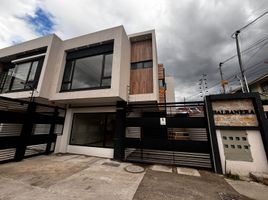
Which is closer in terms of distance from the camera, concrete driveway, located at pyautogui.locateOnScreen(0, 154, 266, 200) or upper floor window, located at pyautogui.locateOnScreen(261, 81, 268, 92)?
concrete driveway, located at pyautogui.locateOnScreen(0, 154, 266, 200)

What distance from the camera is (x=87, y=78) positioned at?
19.7 feet

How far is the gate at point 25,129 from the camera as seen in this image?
4570 millimetres

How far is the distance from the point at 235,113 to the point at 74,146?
7866 millimetres

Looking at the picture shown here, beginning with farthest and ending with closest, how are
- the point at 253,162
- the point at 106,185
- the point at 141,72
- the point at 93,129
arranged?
the point at 93,129 < the point at 141,72 < the point at 253,162 < the point at 106,185

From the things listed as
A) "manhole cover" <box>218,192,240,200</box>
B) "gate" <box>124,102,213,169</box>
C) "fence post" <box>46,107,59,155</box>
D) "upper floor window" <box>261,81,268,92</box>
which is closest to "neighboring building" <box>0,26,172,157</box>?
"fence post" <box>46,107,59,155</box>

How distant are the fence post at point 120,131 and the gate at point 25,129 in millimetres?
3690

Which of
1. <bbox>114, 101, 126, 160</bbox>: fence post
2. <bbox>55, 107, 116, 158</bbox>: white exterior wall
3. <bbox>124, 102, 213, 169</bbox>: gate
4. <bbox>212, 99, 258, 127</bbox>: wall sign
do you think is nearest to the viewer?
<bbox>212, 99, 258, 127</bbox>: wall sign

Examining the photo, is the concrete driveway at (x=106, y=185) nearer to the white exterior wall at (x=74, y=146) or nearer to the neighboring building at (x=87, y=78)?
the white exterior wall at (x=74, y=146)

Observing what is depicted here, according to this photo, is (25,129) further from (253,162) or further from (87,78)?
(253,162)

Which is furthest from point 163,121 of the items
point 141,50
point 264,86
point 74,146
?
point 264,86

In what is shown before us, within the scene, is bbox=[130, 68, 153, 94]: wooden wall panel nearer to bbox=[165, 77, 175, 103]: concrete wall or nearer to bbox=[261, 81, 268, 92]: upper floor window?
bbox=[165, 77, 175, 103]: concrete wall

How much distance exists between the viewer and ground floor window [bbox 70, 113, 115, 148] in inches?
242

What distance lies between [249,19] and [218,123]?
294 inches

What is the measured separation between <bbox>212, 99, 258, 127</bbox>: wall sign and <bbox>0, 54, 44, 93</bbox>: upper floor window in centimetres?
858
